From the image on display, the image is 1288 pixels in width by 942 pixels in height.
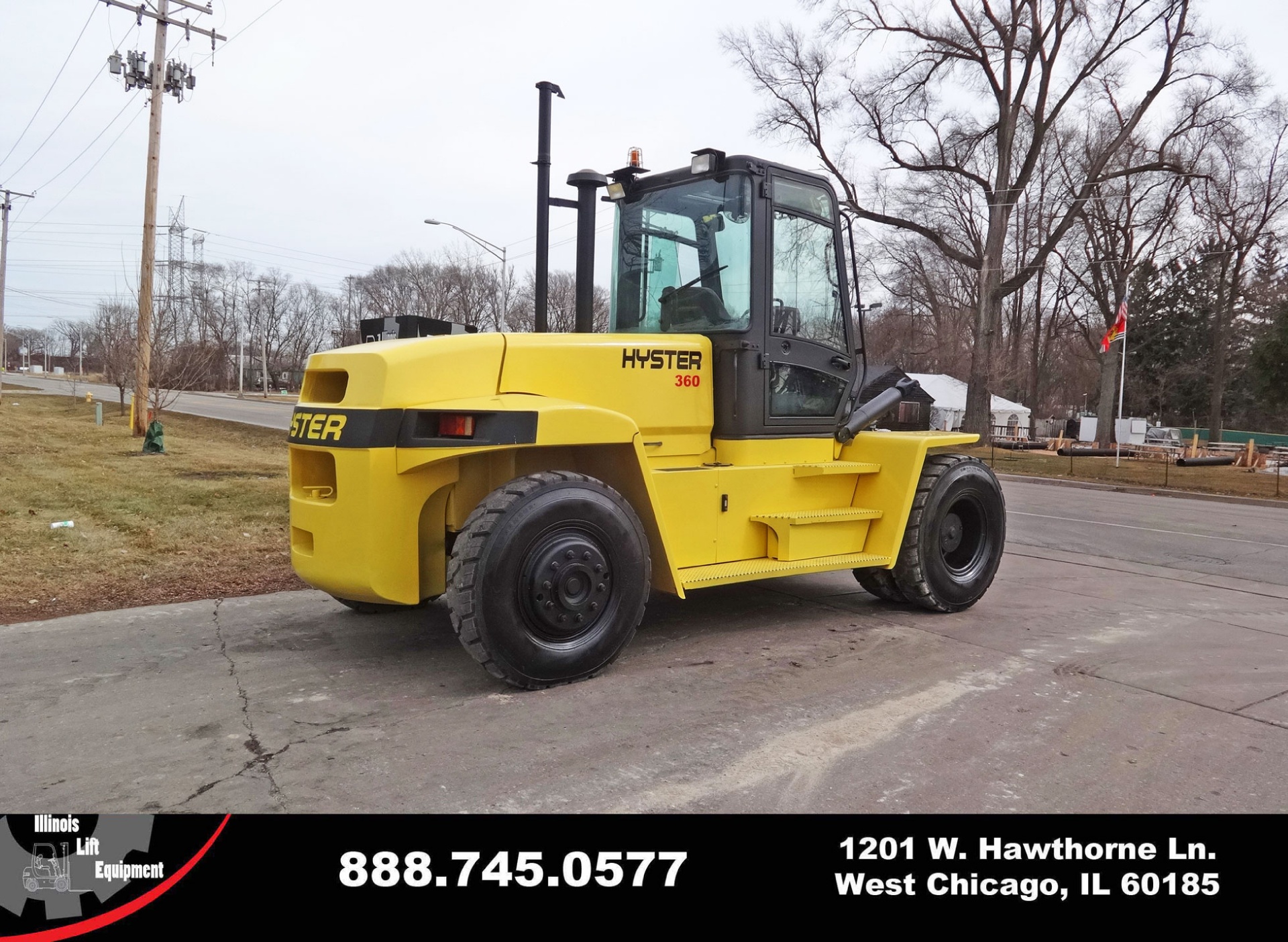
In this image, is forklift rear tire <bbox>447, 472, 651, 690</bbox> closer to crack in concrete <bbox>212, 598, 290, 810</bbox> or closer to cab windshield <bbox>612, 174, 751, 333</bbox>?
crack in concrete <bbox>212, 598, 290, 810</bbox>

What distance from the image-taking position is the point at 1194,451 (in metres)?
32.7

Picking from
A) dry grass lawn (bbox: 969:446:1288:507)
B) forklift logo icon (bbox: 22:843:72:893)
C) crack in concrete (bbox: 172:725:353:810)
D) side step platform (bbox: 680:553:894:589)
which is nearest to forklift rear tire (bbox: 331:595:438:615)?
side step platform (bbox: 680:553:894:589)

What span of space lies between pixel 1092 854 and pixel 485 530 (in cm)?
282

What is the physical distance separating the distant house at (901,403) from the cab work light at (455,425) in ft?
10.9

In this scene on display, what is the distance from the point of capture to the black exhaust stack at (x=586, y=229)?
5918mm

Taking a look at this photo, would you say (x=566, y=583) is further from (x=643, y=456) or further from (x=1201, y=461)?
(x=1201, y=461)

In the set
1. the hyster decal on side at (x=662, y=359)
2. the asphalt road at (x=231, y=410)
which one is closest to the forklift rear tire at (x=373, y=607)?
the hyster decal on side at (x=662, y=359)

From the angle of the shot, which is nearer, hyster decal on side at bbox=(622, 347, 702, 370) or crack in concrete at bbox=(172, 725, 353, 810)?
crack in concrete at bbox=(172, 725, 353, 810)

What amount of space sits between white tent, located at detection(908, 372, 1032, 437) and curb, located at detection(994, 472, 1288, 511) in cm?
2001

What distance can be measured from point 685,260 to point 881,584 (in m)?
2.80

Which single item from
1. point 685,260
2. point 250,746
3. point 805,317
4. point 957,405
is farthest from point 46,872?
point 957,405

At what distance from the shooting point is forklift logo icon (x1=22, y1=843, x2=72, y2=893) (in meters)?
2.84

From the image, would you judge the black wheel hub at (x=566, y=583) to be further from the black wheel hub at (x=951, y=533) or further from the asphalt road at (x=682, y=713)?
the black wheel hub at (x=951, y=533)

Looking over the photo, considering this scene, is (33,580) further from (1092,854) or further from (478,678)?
(1092,854)
